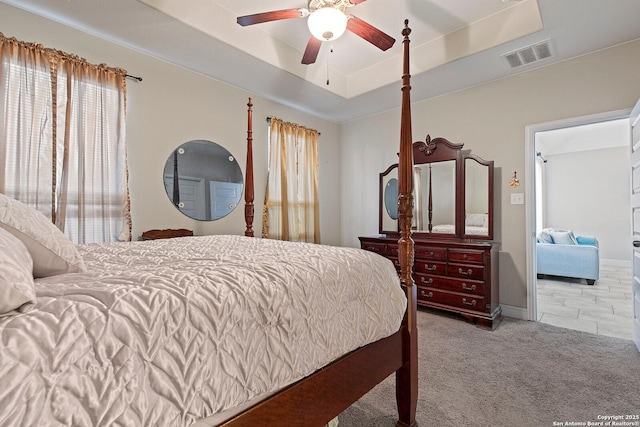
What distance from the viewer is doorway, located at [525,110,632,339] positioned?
3.68 meters

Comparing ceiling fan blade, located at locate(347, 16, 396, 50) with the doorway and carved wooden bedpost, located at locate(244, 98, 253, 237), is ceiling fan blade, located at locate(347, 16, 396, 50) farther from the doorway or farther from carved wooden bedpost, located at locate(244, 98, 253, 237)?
the doorway

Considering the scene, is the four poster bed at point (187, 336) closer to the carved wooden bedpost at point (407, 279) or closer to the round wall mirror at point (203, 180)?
the carved wooden bedpost at point (407, 279)

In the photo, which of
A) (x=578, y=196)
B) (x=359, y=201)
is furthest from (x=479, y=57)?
(x=578, y=196)

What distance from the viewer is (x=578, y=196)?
662 centimetres

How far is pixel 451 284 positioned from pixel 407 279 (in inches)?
74.4

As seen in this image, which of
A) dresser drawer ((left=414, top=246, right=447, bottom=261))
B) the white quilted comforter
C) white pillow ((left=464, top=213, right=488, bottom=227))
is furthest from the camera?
white pillow ((left=464, top=213, right=488, bottom=227))

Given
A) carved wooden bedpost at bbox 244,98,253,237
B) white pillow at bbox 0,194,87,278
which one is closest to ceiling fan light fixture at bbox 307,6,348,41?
carved wooden bedpost at bbox 244,98,253,237

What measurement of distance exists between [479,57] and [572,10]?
0.72 meters

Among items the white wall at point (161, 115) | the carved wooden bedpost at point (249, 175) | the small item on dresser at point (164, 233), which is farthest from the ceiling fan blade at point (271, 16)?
the small item on dresser at point (164, 233)

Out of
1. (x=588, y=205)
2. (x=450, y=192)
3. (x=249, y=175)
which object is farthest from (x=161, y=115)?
(x=588, y=205)

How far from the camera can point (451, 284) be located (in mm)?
3113

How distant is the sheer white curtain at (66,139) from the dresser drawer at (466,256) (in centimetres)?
314

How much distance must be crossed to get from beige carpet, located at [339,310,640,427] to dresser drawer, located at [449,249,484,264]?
26.3 inches

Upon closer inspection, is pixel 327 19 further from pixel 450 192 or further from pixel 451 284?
pixel 451 284
